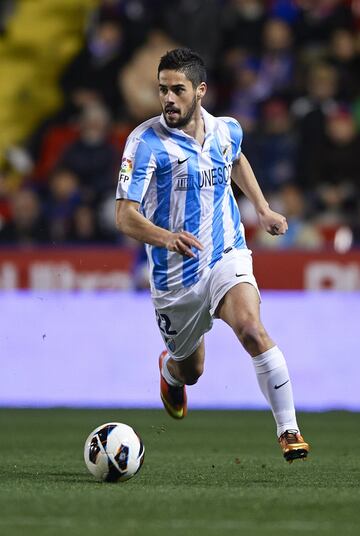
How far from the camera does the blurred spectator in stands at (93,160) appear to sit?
14805 millimetres

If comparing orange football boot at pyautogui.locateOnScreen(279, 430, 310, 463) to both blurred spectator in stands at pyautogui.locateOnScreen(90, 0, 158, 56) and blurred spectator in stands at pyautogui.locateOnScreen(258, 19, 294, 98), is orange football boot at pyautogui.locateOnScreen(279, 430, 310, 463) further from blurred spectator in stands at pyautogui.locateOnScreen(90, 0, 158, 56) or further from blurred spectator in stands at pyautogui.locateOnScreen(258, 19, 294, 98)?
blurred spectator in stands at pyautogui.locateOnScreen(90, 0, 158, 56)

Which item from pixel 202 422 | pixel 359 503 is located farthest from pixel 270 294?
pixel 359 503

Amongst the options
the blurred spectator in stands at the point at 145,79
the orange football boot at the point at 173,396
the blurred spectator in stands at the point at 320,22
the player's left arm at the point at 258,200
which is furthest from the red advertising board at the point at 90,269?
the player's left arm at the point at 258,200

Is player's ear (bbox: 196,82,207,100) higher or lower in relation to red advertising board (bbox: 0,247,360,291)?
higher

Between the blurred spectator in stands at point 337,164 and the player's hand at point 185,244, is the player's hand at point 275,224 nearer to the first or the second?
the player's hand at point 185,244

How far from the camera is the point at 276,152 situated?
14.4 meters

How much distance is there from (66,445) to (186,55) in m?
2.97

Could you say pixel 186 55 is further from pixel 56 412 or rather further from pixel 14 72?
pixel 14 72

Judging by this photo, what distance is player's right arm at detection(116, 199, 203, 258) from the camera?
23.1 feet

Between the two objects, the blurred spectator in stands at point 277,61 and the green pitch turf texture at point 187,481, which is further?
the blurred spectator in stands at point 277,61

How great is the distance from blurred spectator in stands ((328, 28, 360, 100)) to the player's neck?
22.9 ft

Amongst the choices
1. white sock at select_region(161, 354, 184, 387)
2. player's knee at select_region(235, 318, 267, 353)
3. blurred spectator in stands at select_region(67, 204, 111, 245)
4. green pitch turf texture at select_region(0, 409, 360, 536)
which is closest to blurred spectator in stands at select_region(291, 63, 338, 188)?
blurred spectator in stands at select_region(67, 204, 111, 245)

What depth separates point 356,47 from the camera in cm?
1530

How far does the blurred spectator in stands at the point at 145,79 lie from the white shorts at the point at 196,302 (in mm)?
7407
